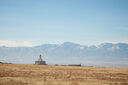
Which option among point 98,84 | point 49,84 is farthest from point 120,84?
point 49,84

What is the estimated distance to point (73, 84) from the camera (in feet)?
99.1

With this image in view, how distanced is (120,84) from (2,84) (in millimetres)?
18022

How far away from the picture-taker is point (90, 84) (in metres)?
30.9

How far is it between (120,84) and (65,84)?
9.09m

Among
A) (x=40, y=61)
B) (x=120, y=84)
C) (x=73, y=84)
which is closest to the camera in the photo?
(x=73, y=84)

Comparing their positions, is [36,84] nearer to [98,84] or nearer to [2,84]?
[2,84]

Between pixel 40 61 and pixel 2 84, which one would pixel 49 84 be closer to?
pixel 2 84

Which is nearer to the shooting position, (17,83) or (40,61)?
(17,83)

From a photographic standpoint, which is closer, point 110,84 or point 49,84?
point 49,84

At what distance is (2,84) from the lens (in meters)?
28.2

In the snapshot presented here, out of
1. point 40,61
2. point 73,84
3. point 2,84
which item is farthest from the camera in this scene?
point 40,61

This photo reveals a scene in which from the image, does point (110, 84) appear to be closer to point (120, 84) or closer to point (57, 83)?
point (120, 84)

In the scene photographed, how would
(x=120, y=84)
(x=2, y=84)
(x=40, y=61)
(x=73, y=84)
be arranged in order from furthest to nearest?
(x=40, y=61)
(x=120, y=84)
(x=73, y=84)
(x=2, y=84)

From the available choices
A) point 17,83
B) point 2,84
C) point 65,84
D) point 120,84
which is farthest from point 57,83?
point 120,84
